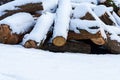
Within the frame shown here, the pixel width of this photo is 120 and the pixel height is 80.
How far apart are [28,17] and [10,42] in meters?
0.71

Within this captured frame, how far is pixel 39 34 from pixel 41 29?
0.55 feet

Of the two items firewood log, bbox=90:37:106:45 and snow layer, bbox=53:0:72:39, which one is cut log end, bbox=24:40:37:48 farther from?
firewood log, bbox=90:37:106:45

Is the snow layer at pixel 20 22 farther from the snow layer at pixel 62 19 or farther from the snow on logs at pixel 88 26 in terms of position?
the snow on logs at pixel 88 26

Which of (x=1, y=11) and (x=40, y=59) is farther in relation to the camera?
(x=1, y=11)

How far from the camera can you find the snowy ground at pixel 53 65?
424 cm

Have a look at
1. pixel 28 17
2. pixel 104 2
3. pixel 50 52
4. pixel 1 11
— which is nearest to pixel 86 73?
pixel 50 52

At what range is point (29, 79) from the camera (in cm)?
402

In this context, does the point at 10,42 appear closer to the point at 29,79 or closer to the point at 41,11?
the point at 41,11

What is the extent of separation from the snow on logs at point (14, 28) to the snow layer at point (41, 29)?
0.75ft

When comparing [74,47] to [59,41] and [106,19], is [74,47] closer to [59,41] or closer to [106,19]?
[59,41]

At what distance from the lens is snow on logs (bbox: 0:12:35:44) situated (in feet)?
19.3

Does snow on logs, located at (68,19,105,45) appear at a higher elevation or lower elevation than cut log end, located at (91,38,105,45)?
higher

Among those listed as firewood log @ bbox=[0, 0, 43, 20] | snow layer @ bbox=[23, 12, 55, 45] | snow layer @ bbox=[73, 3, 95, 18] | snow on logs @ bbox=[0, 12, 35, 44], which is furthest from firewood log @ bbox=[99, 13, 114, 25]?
snow on logs @ bbox=[0, 12, 35, 44]

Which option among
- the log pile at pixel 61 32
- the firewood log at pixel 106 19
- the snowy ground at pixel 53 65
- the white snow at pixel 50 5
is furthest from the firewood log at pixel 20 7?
the firewood log at pixel 106 19
